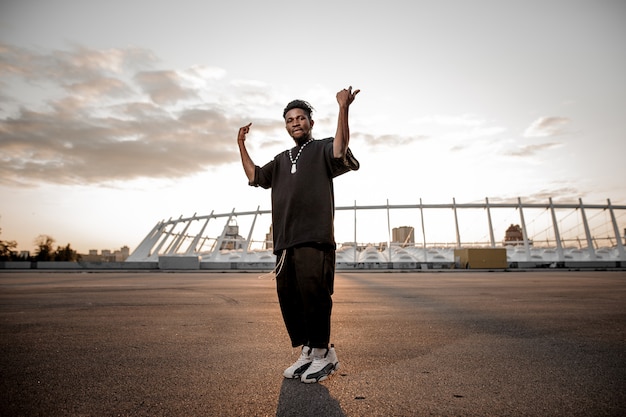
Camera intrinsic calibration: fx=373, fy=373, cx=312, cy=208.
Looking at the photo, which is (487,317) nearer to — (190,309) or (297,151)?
(297,151)

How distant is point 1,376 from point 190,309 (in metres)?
3.10

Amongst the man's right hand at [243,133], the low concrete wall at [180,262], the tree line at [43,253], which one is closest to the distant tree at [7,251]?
the tree line at [43,253]

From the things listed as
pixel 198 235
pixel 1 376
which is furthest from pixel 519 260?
pixel 1 376

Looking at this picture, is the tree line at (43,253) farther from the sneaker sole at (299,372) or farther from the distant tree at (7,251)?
the sneaker sole at (299,372)

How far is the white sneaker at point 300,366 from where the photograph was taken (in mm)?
1990

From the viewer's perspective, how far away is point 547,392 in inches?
67.1

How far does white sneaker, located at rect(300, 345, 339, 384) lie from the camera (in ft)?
6.23

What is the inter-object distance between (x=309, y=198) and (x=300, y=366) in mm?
927

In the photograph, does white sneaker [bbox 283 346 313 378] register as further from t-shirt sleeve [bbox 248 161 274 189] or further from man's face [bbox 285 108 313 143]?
man's face [bbox 285 108 313 143]

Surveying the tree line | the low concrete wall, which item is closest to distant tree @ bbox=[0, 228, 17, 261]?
the tree line

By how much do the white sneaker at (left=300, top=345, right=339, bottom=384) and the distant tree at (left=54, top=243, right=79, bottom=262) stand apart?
7828 centimetres

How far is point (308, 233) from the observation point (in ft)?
6.77

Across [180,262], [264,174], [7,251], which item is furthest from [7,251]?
[264,174]

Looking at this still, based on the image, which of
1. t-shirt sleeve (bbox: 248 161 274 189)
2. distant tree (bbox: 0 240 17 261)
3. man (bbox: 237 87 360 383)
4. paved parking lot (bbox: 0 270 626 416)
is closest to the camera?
paved parking lot (bbox: 0 270 626 416)
